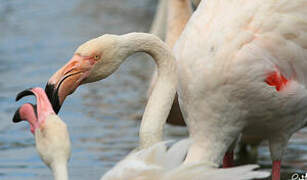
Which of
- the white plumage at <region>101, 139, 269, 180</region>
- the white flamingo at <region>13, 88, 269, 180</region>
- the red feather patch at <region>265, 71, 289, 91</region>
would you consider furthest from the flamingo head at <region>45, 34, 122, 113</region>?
the red feather patch at <region>265, 71, 289, 91</region>

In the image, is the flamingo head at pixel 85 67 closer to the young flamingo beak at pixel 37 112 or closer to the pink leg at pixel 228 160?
the young flamingo beak at pixel 37 112

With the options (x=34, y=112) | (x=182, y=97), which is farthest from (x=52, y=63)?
(x=34, y=112)

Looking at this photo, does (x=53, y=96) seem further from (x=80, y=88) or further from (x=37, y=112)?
(x=80, y=88)

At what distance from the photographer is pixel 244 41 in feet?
18.7

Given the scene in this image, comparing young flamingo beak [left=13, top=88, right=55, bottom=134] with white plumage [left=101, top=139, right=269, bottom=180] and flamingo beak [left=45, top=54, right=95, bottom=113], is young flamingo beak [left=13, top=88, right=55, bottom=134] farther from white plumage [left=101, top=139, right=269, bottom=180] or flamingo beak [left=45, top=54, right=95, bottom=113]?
white plumage [left=101, top=139, right=269, bottom=180]

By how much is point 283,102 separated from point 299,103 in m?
0.13

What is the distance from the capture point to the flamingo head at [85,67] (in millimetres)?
5305

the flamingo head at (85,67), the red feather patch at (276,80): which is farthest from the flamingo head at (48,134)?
the red feather patch at (276,80)

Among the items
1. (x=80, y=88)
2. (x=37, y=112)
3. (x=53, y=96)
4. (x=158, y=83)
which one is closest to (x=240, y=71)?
(x=158, y=83)

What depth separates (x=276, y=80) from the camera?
575cm

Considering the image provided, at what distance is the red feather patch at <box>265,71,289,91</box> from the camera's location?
5730 millimetres

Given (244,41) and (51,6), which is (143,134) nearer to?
(244,41)

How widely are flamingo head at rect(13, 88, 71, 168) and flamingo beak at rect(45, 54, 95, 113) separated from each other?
0.43m

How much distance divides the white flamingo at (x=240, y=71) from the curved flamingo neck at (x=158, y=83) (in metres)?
0.13
